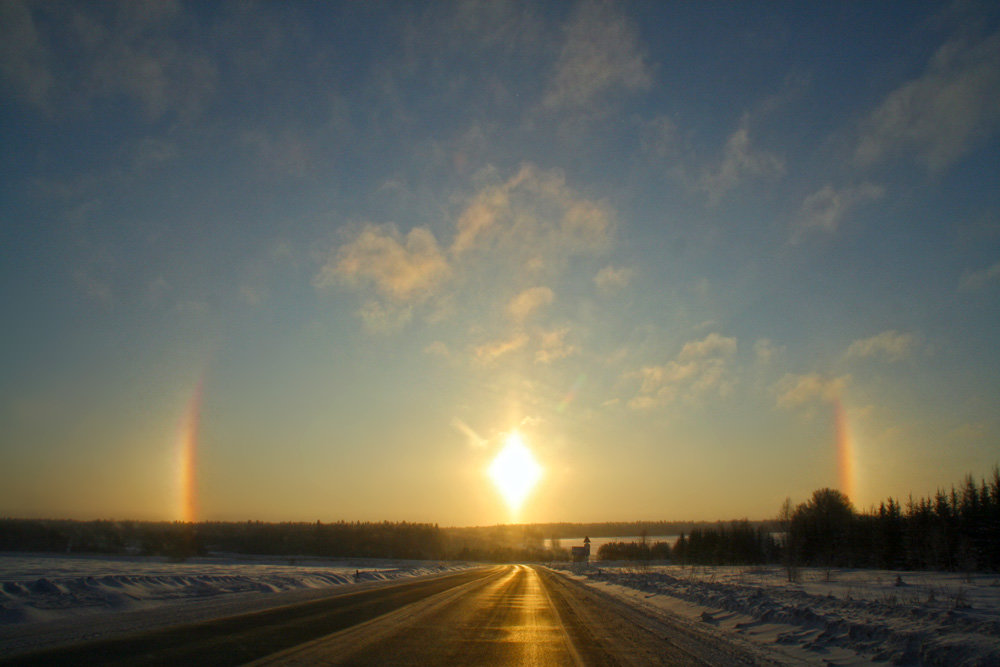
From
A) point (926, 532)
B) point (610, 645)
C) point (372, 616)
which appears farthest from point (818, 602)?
point (926, 532)

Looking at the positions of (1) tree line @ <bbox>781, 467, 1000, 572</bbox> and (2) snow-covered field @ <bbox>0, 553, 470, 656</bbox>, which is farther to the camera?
(1) tree line @ <bbox>781, 467, 1000, 572</bbox>

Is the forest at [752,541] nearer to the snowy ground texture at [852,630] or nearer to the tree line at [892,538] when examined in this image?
the tree line at [892,538]

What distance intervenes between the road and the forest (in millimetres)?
36297

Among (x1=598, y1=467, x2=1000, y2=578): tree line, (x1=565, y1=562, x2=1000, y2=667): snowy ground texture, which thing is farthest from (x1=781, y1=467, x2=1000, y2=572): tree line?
(x1=565, y1=562, x2=1000, y2=667): snowy ground texture

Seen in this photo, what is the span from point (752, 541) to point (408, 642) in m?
104

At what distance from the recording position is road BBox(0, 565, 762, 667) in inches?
365

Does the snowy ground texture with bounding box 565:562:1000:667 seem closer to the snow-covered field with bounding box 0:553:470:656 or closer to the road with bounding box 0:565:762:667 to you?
the road with bounding box 0:565:762:667

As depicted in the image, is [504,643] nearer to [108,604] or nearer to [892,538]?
[108,604]

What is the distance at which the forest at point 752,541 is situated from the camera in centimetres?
6122

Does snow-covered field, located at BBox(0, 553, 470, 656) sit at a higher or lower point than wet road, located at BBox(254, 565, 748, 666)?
lower

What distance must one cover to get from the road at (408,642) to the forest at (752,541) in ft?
119

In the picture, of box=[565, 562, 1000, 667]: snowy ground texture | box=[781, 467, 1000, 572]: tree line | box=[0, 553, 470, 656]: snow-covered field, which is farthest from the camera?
box=[781, 467, 1000, 572]: tree line

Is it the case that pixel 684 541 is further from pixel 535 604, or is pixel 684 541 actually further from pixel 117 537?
pixel 117 537

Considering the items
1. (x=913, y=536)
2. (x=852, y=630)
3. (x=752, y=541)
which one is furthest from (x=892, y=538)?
(x=852, y=630)
